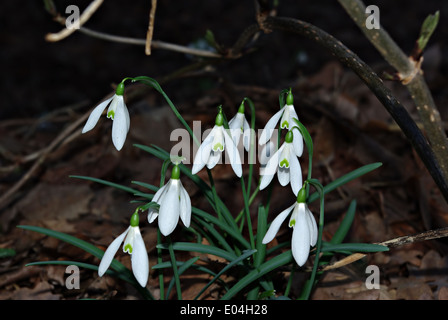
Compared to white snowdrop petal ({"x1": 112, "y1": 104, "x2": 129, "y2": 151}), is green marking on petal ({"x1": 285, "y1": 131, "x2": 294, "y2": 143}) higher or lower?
lower

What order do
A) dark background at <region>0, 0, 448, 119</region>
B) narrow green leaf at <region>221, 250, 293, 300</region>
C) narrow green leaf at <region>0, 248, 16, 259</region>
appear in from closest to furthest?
narrow green leaf at <region>221, 250, 293, 300</region>
narrow green leaf at <region>0, 248, 16, 259</region>
dark background at <region>0, 0, 448, 119</region>

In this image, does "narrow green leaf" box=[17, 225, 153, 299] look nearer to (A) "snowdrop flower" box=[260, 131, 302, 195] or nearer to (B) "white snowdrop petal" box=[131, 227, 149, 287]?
(B) "white snowdrop petal" box=[131, 227, 149, 287]

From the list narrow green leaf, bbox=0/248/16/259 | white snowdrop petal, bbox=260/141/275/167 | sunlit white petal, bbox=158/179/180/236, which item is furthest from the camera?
narrow green leaf, bbox=0/248/16/259

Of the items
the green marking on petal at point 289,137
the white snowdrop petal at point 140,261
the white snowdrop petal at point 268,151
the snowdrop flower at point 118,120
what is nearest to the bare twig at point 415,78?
the white snowdrop petal at point 268,151

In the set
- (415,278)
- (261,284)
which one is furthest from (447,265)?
(261,284)

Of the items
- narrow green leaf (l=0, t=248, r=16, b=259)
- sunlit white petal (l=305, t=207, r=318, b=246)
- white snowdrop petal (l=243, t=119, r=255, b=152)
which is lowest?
sunlit white petal (l=305, t=207, r=318, b=246)

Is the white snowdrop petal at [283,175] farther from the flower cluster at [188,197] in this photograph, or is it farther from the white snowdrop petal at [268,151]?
the white snowdrop petal at [268,151]

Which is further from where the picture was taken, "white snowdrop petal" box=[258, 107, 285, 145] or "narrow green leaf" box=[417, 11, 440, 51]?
"narrow green leaf" box=[417, 11, 440, 51]

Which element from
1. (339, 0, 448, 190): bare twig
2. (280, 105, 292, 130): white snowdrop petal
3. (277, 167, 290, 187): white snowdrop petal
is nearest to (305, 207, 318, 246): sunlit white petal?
(277, 167, 290, 187): white snowdrop petal
